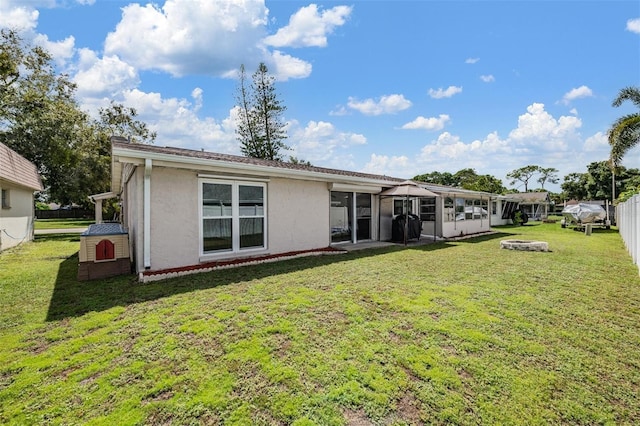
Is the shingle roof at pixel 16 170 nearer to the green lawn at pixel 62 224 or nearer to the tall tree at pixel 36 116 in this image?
the tall tree at pixel 36 116

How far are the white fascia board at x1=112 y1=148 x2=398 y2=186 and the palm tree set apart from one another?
38.3 feet

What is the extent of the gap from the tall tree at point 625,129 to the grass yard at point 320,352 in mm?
9496

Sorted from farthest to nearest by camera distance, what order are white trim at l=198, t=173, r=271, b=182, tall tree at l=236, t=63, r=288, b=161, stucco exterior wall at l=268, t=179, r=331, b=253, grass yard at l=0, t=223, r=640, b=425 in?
1. tall tree at l=236, t=63, r=288, b=161
2. stucco exterior wall at l=268, t=179, r=331, b=253
3. white trim at l=198, t=173, r=271, b=182
4. grass yard at l=0, t=223, r=640, b=425

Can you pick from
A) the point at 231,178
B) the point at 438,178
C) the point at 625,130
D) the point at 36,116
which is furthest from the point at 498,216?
the point at 438,178

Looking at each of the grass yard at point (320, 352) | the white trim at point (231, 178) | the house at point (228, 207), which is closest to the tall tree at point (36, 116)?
the house at point (228, 207)

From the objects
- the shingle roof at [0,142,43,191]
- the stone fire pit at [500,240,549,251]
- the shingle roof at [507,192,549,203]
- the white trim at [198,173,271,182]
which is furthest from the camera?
the shingle roof at [507,192,549,203]

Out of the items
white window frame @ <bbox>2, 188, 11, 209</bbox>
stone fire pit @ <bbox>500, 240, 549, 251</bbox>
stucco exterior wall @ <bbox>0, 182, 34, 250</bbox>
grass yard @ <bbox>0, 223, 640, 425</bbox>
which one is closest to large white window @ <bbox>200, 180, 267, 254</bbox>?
grass yard @ <bbox>0, 223, 640, 425</bbox>

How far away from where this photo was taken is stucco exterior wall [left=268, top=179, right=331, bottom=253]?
883 centimetres

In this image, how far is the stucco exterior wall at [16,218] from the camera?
11250 mm

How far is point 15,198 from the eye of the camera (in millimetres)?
12719

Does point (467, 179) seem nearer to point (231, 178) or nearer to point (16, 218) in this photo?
point (231, 178)

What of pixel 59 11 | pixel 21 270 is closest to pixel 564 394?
pixel 21 270

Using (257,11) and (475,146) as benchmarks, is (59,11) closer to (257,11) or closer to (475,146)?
(257,11)

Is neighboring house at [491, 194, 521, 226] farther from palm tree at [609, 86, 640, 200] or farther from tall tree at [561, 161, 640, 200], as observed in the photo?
tall tree at [561, 161, 640, 200]
